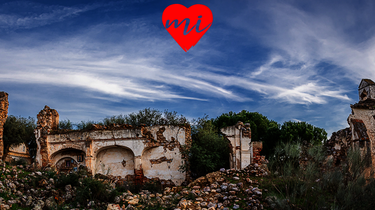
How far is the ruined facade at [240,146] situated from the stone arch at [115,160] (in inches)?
262

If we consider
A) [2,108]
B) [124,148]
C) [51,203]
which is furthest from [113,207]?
[2,108]

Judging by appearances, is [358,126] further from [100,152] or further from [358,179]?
[100,152]

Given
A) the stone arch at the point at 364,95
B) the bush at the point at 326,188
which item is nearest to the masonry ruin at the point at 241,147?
the bush at the point at 326,188

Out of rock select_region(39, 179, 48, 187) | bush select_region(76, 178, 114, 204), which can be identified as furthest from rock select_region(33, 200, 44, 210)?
rock select_region(39, 179, 48, 187)

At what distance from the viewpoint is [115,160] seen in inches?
775

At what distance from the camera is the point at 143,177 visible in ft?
61.8

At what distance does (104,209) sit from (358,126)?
515 inches

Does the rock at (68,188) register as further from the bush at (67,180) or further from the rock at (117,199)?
the rock at (117,199)

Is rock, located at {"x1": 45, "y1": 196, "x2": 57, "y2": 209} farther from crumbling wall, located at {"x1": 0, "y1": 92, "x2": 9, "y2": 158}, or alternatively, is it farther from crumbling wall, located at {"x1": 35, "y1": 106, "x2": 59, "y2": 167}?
crumbling wall, located at {"x1": 35, "y1": 106, "x2": 59, "y2": 167}

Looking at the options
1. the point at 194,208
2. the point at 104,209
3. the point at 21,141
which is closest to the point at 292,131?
the point at 194,208

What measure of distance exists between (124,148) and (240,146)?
A: 303 inches

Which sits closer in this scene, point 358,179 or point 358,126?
point 358,179

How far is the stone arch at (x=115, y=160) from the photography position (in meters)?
19.5

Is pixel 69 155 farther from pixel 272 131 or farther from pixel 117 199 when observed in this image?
pixel 272 131
